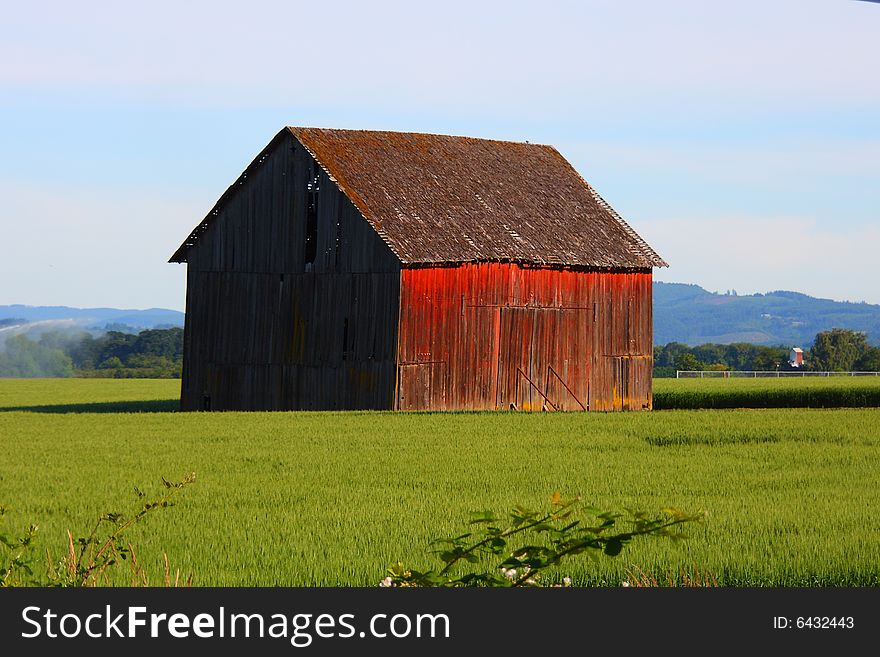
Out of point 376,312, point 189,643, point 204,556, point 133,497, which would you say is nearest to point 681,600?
point 189,643

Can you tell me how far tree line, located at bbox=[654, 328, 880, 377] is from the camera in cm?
13200

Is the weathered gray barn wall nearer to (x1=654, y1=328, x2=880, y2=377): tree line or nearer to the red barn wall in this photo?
the red barn wall

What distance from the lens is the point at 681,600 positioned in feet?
26.9

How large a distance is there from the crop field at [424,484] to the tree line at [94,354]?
84485 mm

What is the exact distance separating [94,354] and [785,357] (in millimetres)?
76382

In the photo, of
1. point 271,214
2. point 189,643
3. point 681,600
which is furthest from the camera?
point 271,214

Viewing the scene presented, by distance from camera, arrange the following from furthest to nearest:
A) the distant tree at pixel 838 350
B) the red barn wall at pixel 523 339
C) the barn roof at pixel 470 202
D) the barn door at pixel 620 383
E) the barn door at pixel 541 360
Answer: the distant tree at pixel 838 350
the barn door at pixel 620 383
the barn door at pixel 541 360
the barn roof at pixel 470 202
the red barn wall at pixel 523 339

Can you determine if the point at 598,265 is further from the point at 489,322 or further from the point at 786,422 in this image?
the point at 786,422

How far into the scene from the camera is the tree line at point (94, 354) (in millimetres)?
126125

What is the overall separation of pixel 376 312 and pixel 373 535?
84.7ft

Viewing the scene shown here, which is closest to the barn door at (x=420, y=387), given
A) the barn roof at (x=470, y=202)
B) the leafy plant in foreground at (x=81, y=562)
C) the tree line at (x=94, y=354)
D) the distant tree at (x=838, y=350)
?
the barn roof at (x=470, y=202)

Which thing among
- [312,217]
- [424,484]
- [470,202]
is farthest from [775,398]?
[424,484]

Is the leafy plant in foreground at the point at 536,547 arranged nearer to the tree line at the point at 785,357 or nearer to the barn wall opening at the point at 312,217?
the barn wall opening at the point at 312,217

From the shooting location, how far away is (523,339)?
1719 inches
